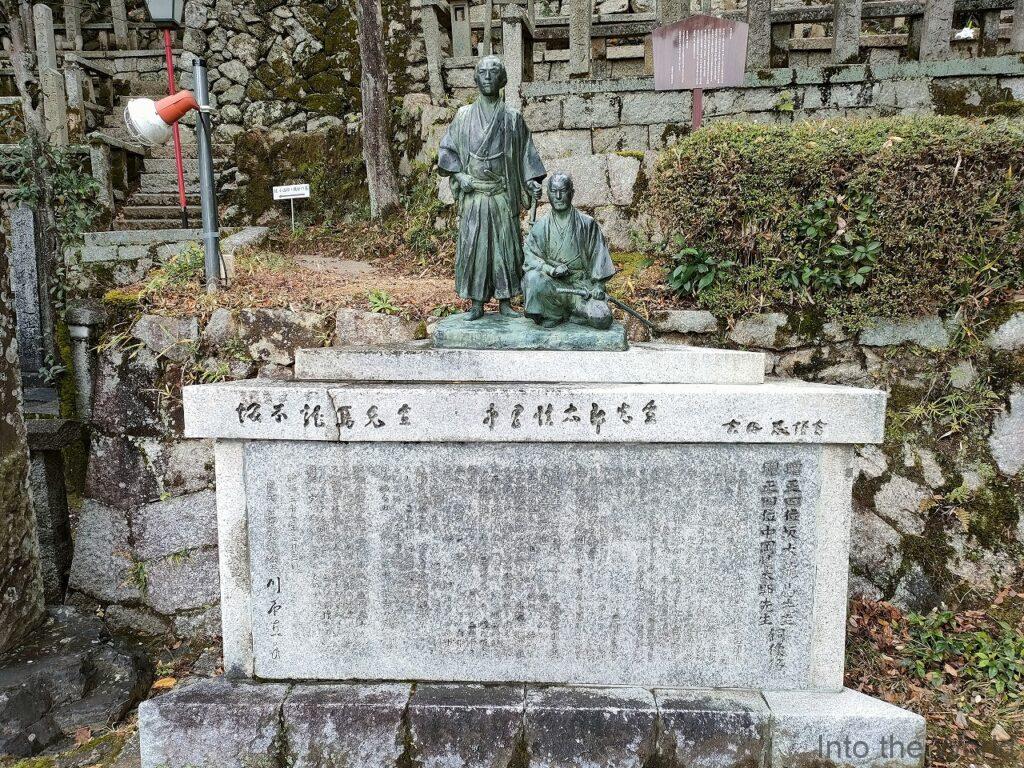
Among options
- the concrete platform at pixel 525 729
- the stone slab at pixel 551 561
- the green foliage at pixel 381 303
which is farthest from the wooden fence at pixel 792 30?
the concrete platform at pixel 525 729

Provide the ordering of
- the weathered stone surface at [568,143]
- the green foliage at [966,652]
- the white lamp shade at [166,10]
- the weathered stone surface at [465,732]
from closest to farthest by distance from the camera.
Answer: the weathered stone surface at [465,732] < the green foliage at [966,652] < the white lamp shade at [166,10] < the weathered stone surface at [568,143]

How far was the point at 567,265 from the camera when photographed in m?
3.78

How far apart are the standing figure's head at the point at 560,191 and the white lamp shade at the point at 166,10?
15.0 feet

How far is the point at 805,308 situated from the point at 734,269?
0.62 m

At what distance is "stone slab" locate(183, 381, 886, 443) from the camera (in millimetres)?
3184

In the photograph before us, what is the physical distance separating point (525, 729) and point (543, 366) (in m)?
1.88

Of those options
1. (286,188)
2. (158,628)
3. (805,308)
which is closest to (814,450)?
(805,308)

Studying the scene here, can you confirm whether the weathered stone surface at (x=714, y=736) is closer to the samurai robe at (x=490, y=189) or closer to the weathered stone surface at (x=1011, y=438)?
the samurai robe at (x=490, y=189)

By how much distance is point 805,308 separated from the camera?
5.12 metres

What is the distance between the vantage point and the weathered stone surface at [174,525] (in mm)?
5391

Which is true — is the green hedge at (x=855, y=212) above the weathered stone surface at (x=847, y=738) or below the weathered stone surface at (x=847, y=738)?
above

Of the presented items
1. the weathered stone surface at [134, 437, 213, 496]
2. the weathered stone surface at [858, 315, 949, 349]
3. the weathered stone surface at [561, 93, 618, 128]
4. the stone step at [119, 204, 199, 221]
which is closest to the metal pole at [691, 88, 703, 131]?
the weathered stone surface at [561, 93, 618, 128]

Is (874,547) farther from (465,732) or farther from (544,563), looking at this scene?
(465,732)

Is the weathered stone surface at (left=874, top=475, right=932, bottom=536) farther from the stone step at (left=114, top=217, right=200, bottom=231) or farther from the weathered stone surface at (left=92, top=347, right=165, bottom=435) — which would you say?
the stone step at (left=114, top=217, right=200, bottom=231)
